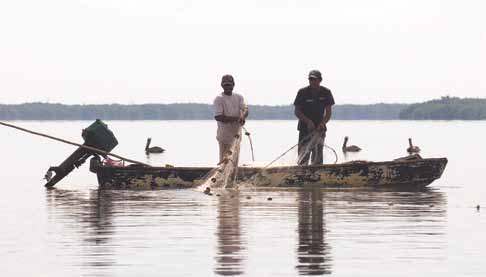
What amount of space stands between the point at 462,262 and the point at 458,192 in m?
12.7

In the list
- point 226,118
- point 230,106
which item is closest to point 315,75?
point 230,106

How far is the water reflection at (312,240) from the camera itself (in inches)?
537

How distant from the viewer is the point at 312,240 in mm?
16094

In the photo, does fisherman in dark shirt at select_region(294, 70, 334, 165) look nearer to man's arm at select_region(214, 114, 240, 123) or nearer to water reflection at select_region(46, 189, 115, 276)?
man's arm at select_region(214, 114, 240, 123)

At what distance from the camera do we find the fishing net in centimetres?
2392

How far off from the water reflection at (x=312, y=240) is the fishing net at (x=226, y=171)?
1.62 meters

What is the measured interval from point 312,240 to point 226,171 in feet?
26.9

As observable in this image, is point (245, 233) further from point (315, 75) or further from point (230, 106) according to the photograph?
point (315, 75)

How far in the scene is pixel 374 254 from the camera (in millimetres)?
14680

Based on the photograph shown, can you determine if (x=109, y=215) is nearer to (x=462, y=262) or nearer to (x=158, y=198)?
(x=158, y=198)

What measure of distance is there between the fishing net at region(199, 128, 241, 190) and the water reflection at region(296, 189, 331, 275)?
1.62 meters

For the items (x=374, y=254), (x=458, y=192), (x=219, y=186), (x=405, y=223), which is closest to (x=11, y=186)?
(x=219, y=186)

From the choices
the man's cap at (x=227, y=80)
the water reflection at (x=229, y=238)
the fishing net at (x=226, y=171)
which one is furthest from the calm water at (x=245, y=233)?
the man's cap at (x=227, y=80)

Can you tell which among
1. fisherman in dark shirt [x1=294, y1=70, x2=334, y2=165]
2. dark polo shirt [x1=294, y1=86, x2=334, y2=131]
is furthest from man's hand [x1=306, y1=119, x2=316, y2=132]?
dark polo shirt [x1=294, y1=86, x2=334, y2=131]
